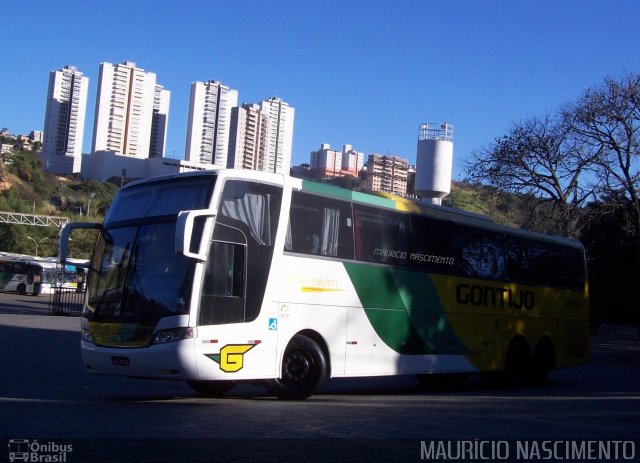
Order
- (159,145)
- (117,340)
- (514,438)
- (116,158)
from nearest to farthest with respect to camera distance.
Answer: (514,438)
(117,340)
(116,158)
(159,145)

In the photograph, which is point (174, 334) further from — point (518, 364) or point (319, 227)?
point (518, 364)

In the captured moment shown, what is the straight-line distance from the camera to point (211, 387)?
12703 millimetres

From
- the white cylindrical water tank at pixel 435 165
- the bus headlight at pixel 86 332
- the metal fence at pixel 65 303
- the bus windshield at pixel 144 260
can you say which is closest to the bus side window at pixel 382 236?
the bus windshield at pixel 144 260

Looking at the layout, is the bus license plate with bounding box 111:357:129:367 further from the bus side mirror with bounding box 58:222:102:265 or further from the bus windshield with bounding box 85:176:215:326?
the bus side mirror with bounding box 58:222:102:265

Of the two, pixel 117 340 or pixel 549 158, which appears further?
pixel 549 158

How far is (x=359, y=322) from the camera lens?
42.7 ft

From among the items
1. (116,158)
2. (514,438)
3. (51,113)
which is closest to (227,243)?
(514,438)

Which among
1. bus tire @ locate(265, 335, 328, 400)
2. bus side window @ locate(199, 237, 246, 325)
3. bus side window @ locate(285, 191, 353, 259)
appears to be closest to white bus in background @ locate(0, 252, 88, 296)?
bus side window @ locate(285, 191, 353, 259)

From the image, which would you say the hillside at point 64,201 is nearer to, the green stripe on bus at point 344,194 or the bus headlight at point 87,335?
the green stripe on bus at point 344,194

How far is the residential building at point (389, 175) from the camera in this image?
72.0 metres

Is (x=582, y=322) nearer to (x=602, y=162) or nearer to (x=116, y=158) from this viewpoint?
(x=602, y=162)

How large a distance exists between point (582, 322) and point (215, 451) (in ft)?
46.4

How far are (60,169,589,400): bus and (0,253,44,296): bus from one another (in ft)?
170

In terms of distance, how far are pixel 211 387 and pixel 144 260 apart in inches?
110
